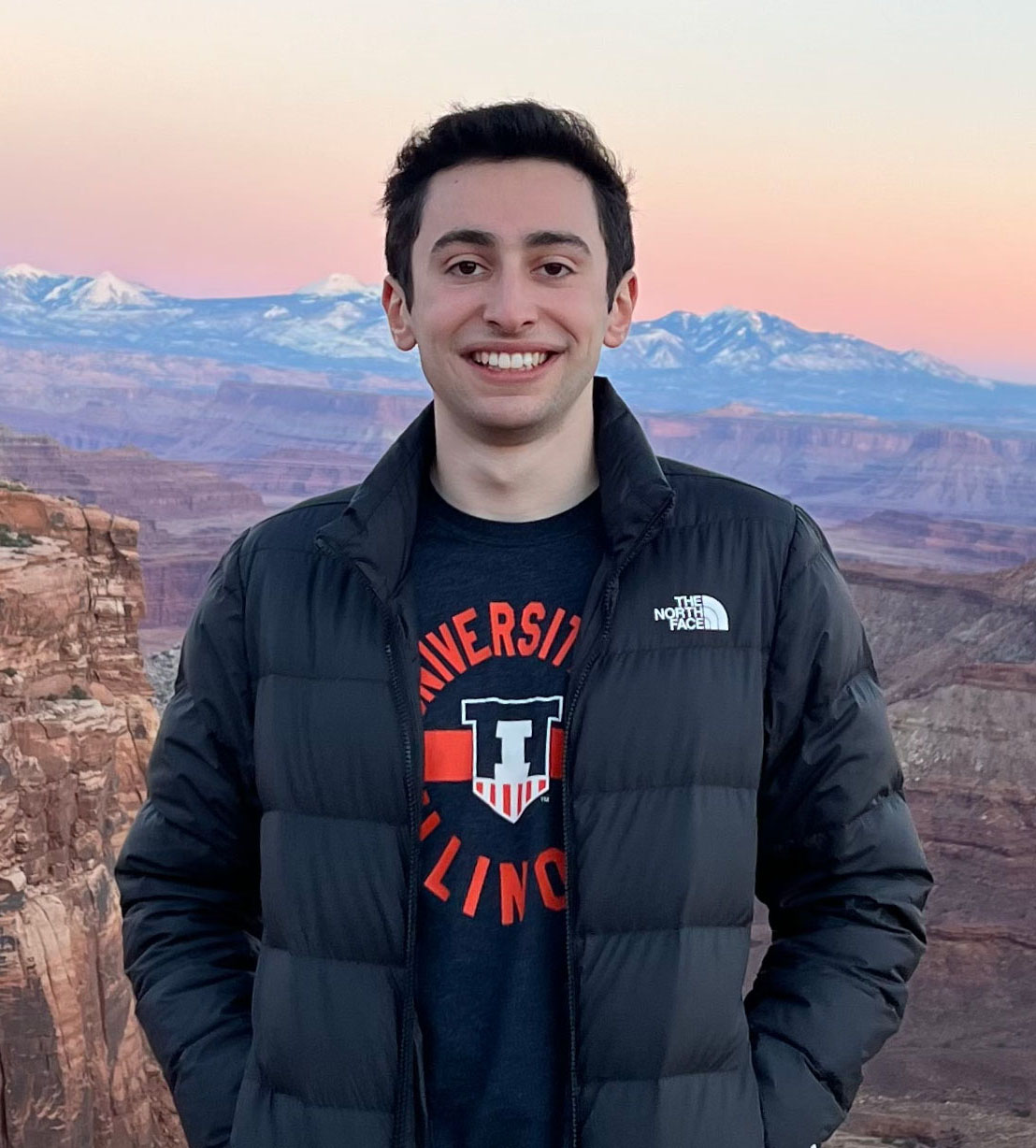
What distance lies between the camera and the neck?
2645 millimetres

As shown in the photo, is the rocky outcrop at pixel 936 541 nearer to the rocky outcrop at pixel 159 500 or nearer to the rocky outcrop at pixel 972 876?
the rocky outcrop at pixel 159 500

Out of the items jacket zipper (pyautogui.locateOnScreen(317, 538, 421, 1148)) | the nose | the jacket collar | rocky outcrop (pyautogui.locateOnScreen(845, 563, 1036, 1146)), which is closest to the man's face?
the nose

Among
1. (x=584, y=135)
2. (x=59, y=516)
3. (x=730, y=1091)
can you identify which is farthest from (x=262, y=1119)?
(x=59, y=516)

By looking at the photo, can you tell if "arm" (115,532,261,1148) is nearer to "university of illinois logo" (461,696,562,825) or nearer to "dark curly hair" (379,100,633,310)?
"university of illinois logo" (461,696,562,825)

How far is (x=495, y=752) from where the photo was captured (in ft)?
8.25

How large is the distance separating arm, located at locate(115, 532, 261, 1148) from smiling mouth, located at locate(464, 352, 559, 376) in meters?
0.60

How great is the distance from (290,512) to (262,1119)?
1.08 metres

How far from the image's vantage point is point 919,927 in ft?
8.63

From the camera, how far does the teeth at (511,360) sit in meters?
2.58

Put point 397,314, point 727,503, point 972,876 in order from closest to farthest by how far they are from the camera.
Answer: point 727,503, point 397,314, point 972,876

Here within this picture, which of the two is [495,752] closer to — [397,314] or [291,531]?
[291,531]

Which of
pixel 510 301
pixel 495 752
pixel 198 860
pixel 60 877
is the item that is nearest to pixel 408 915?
pixel 495 752

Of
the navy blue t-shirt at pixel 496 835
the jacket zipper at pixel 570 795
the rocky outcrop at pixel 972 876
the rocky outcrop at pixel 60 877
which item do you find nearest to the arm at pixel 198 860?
the navy blue t-shirt at pixel 496 835

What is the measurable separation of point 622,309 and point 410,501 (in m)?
0.60
